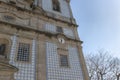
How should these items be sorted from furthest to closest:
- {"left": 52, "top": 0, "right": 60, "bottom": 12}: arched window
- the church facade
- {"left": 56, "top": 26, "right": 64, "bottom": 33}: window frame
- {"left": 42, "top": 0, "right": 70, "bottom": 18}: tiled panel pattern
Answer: {"left": 52, "top": 0, "right": 60, "bottom": 12}: arched window
{"left": 42, "top": 0, "right": 70, "bottom": 18}: tiled panel pattern
{"left": 56, "top": 26, "right": 64, "bottom": 33}: window frame
the church facade

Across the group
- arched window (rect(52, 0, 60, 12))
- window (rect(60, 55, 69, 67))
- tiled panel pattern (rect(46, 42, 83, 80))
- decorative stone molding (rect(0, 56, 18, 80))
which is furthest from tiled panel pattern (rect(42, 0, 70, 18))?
decorative stone molding (rect(0, 56, 18, 80))

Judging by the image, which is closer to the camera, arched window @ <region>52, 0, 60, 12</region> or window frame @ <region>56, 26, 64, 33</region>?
window frame @ <region>56, 26, 64, 33</region>

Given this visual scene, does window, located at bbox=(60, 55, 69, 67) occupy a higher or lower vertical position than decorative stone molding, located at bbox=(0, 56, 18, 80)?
higher

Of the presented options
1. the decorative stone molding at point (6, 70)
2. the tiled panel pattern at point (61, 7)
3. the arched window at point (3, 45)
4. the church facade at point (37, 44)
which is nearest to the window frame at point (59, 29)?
the church facade at point (37, 44)

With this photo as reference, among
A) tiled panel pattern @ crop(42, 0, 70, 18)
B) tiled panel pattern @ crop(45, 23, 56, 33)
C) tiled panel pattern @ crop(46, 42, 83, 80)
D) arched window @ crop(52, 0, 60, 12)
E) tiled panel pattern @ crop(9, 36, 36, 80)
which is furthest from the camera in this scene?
arched window @ crop(52, 0, 60, 12)

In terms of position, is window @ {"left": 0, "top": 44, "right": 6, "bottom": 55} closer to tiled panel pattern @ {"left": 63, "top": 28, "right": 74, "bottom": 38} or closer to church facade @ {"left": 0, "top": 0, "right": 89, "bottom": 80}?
church facade @ {"left": 0, "top": 0, "right": 89, "bottom": 80}

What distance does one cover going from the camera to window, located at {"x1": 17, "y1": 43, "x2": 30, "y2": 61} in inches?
439

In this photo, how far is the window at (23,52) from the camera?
11.2 m

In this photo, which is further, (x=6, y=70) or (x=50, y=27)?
(x=50, y=27)

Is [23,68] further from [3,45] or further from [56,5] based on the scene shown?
[56,5]

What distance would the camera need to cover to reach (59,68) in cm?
1192

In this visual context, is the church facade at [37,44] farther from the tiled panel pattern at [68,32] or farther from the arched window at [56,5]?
the arched window at [56,5]

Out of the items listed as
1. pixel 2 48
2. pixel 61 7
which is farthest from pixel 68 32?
pixel 2 48

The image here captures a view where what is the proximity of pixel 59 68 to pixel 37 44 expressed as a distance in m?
2.96
